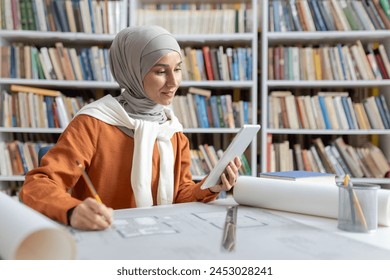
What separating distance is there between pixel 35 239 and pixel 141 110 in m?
0.80

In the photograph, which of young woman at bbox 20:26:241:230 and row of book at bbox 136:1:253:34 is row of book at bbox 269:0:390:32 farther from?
young woman at bbox 20:26:241:230

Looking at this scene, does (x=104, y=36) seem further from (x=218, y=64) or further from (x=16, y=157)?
(x=16, y=157)

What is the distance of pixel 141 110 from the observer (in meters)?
1.40

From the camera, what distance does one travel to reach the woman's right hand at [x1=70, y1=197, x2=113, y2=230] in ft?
2.59

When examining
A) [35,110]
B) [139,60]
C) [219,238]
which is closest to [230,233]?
[219,238]

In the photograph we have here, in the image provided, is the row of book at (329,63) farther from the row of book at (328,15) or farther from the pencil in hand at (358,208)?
the pencil in hand at (358,208)

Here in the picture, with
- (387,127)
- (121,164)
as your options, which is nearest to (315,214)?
(121,164)

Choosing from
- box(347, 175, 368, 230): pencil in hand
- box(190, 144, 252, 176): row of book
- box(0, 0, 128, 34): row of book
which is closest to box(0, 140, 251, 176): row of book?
box(190, 144, 252, 176): row of book

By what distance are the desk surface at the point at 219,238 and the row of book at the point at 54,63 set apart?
1.92m

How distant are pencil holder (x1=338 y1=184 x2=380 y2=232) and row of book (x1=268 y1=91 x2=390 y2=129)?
190cm

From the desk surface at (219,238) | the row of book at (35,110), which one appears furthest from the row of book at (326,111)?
the desk surface at (219,238)
